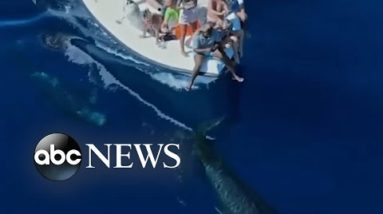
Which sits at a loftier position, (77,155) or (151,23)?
(151,23)

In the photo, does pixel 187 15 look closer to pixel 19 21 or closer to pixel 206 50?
pixel 206 50

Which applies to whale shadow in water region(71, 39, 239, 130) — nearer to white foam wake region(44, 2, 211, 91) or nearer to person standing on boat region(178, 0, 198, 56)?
white foam wake region(44, 2, 211, 91)

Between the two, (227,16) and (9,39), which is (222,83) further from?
(9,39)

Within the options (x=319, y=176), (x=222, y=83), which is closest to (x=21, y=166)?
(x=222, y=83)

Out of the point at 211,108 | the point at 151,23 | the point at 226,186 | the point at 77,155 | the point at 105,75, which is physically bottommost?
the point at 226,186

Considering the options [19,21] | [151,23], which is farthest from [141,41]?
[19,21]
